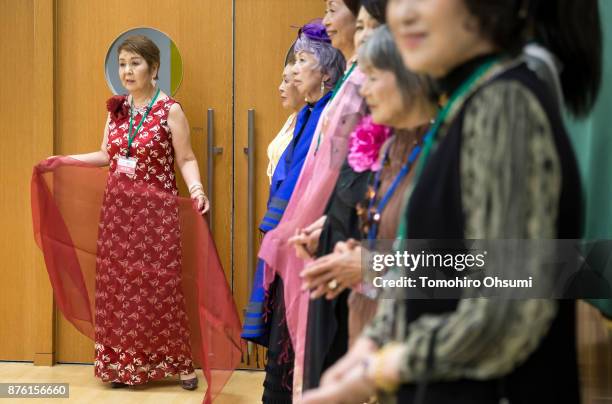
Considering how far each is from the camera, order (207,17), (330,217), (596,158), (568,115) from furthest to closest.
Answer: (207,17) < (330,217) < (596,158) < (568,115)

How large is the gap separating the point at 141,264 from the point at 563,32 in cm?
325

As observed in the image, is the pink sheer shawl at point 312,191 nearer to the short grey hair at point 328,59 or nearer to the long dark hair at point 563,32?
the long dark hair at point 563,32

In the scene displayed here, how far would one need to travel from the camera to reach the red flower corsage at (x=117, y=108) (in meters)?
4.13

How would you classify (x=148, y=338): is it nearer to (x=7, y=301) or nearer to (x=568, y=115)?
(x=7, y=301)

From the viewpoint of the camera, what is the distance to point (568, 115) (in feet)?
3.61

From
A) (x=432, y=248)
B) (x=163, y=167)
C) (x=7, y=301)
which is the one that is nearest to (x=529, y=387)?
(x=432, y=248)

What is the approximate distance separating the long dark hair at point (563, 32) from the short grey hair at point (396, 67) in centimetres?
30

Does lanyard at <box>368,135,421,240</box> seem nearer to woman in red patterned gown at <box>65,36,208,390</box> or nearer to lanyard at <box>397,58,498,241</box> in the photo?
lanyard at <box>397,58,498,241</box>

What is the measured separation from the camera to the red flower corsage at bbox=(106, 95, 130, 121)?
4133 mm

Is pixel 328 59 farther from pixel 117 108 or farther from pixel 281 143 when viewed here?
pixel 117 108

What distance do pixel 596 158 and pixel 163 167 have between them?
2.96 m

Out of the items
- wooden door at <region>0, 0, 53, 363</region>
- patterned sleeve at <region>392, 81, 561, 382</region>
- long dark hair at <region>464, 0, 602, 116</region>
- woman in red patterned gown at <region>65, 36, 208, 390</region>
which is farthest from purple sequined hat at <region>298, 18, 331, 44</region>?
patterned sleeve at <region>392, 81, 561, 382</region>

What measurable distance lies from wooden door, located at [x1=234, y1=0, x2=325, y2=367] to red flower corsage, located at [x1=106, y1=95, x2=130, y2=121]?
614mm

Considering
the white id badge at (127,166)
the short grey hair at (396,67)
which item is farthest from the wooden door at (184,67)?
the short grey hair at (396,67)
